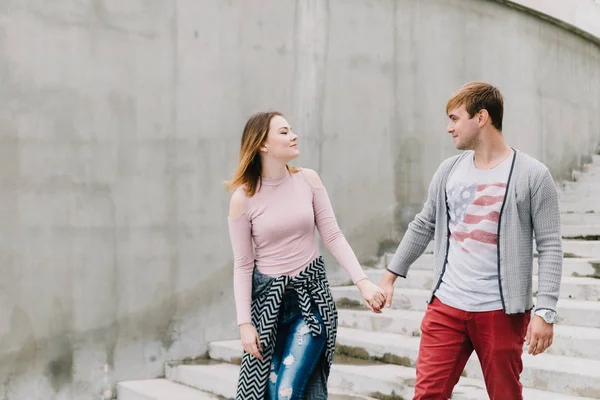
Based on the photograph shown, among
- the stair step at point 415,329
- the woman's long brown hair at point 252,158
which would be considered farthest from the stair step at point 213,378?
the woman's long brown hair at point 252,158

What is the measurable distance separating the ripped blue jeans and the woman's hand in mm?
97

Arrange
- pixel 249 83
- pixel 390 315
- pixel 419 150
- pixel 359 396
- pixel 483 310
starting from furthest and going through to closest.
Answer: pixel 419 150
pixel 249 83
pixel 390 315
pixel 359 396
pixel 483 310

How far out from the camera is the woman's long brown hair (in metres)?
3.56

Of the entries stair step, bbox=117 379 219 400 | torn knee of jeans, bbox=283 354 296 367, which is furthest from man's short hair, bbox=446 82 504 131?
stair step, bbox=117 379 219 400

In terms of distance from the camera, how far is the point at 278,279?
3.52m

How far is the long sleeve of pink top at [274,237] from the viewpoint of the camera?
3512 millimetres

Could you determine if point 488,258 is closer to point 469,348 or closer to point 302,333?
point 469,348

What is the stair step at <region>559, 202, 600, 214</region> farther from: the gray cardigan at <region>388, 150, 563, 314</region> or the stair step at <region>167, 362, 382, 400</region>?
the gray cardigan at <region>388, 150, 563, 314</region>

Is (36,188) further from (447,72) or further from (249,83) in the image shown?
(447,72)

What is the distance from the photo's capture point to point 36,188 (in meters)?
5.82

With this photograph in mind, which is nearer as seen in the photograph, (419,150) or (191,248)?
(191,248)

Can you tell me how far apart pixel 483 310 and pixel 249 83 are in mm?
4028

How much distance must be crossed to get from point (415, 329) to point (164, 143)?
7.65 feet

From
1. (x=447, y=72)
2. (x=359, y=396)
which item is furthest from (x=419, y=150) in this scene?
(x=359, y=396)
